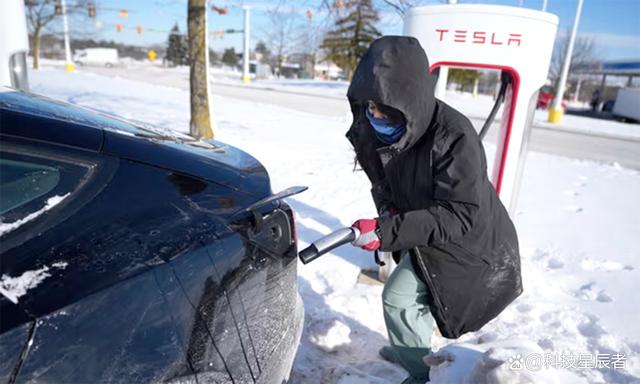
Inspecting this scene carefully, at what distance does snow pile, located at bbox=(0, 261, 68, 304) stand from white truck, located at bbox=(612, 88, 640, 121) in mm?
27950

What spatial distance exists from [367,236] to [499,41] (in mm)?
1885

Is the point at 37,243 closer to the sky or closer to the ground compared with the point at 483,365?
closer to the sky

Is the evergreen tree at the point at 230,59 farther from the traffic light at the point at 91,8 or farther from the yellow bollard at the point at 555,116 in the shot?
the yellow bollard at the point at 555,116

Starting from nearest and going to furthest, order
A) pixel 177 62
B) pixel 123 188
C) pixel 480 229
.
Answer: pixel 123 188, pixel 480 229, pixel 177 62

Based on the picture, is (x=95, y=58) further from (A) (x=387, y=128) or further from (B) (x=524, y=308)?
(A) (x=387, y=128)

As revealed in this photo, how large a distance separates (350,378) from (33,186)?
1.75m

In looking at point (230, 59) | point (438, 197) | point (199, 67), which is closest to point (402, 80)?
point (438, 197)

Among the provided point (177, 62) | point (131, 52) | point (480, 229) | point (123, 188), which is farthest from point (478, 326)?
point (131, 52)

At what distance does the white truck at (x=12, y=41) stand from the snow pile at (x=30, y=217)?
297cm

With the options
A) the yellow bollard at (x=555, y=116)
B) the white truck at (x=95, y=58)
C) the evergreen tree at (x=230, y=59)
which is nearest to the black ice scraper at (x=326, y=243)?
the yellow bollard at (x=555, y=116)

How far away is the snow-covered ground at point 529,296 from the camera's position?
7.16 feet

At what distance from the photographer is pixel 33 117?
1.34 metres

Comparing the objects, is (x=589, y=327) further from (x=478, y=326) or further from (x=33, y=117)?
(x=33, y=117)

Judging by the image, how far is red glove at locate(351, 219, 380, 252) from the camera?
1752 millimetres
